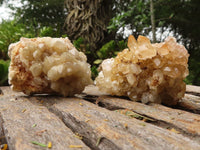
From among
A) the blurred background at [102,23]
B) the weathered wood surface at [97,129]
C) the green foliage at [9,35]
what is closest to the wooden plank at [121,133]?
the weathered wood surface at [97,129]

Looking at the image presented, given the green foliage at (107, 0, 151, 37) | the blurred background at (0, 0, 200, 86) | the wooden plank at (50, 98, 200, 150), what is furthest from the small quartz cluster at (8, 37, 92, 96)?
the green foliage at (107, 0, 151, 37)

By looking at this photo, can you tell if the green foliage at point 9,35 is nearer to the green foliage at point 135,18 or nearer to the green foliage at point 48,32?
the green foliage at point 48,32

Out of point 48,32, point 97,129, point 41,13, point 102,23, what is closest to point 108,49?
point 102,23

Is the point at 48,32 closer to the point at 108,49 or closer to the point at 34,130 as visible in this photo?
the point at 108,49

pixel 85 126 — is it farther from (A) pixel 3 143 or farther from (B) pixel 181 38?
(B) pixel 181 38

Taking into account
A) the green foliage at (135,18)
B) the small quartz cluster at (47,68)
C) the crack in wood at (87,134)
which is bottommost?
the crack in wood at (87,134)

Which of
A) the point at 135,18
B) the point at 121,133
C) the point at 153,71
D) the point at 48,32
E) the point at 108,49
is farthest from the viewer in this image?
the point at 48,32

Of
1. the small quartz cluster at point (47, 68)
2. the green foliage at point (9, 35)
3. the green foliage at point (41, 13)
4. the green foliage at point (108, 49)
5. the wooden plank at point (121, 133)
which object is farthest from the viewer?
the green foliage at point (41, 13)
